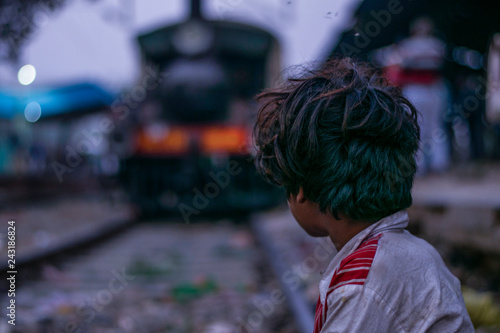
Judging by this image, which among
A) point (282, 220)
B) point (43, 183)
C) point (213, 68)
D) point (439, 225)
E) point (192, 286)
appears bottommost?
point (43, 183)

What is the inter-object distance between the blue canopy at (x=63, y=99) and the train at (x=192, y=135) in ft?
31.0

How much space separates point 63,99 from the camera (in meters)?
17.7

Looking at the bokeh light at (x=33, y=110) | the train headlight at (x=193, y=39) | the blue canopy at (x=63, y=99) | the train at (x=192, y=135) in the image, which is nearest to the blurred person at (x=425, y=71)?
the train at (x=192, y=135)

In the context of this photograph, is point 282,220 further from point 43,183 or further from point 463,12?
point 43,183

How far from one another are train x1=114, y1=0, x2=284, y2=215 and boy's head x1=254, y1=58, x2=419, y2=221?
7.00 m

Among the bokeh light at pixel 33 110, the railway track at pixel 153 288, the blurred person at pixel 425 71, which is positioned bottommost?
the bokeh light at pixel 33 110

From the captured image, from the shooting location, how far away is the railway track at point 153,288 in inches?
115

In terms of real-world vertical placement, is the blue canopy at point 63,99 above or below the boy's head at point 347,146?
below

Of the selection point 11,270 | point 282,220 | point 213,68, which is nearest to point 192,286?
point 11,270

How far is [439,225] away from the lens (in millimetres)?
3105

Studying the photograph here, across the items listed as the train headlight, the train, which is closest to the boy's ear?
the train

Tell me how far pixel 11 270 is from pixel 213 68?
572cm

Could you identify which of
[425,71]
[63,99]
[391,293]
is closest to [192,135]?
Result: [425,71]

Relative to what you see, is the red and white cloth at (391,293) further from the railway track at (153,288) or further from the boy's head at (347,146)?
the railway track at (153,288)
